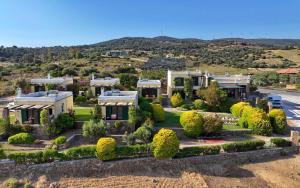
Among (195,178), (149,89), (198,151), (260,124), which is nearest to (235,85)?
(149,89)

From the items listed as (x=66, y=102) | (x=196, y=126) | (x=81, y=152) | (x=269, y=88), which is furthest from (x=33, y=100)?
(x=269, y=88)

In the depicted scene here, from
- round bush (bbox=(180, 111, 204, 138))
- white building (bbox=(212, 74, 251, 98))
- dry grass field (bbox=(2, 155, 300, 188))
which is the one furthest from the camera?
white building (bbox=(212, 74, 251, 98))

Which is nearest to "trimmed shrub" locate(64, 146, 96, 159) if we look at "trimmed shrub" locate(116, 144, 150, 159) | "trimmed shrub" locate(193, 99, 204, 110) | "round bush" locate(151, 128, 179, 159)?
"trimmed shrub" locate(116, 144, 150, 159)

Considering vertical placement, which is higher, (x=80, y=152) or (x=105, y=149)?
(x=105, y=149)

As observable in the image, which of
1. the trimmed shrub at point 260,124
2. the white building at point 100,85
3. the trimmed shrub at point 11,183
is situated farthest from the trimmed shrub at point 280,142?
the white building at point 100,85

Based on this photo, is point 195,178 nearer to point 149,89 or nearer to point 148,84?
point 149,89

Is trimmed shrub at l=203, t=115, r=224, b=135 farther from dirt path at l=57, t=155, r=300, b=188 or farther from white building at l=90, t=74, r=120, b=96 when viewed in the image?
white building at l=90, t=74, r=120, b=96

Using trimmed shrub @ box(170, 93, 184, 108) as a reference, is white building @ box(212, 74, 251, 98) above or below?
above
